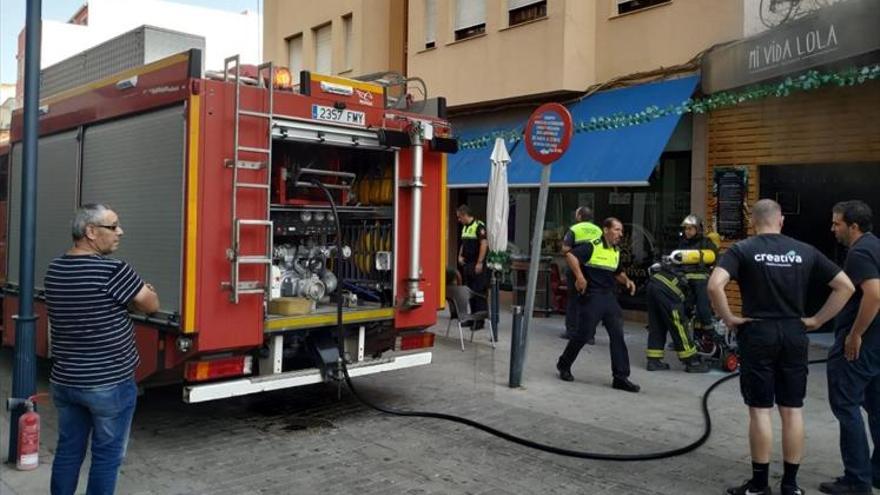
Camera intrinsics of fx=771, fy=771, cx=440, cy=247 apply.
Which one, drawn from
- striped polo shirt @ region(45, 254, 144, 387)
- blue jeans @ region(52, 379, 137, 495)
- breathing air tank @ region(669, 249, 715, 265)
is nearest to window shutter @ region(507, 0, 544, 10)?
breathing air tank @ region(669, 249, 715, 265)

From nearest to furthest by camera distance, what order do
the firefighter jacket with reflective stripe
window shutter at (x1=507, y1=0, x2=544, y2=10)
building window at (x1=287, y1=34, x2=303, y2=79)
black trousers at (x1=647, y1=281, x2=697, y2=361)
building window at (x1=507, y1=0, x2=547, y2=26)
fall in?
black trousers at (x1=647, y1=281, x2=697, y2=361)
the firefighter jacket with reflective stripe
building window at (x1=507, y1=0, x2=547, y2=26)
window shutter at (x1=507, y1=0, x2=544, y2=10)
building window at (x1=287, y1=34, x2=303, y2=79)

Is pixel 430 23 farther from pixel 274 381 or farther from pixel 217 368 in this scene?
pixel 217 368

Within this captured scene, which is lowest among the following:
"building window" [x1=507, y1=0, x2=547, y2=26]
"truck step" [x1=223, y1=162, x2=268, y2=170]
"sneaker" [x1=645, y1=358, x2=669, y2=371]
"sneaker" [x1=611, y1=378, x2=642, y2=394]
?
"sneaker" [x1=611, y1=378, x2=642, y2=394]

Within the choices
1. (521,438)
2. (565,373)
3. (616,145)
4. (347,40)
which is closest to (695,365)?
(565,373)

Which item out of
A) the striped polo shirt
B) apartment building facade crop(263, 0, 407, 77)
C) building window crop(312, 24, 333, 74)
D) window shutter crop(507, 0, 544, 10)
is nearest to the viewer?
the striped polo shirt

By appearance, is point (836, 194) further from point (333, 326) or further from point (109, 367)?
point (109, 367)

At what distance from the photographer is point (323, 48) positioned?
62.6 feet

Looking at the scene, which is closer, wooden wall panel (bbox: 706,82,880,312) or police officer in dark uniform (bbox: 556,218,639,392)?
police officer in dark uniform (bbox: 556,218,639,392)

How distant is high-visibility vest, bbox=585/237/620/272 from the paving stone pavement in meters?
1.21

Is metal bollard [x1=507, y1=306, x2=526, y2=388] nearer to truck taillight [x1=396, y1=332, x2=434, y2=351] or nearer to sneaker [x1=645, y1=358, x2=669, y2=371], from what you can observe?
truck taillight [x1=396, y1=332, x2=434, y2=351]

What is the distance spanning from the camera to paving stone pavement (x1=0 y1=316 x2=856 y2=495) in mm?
4891

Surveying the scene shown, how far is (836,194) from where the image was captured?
1009 centimetres

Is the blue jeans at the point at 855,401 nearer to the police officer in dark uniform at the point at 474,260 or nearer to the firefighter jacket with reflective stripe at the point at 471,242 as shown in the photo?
the police officer in dark uniform at the point at 474,260

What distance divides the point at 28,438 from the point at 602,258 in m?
5.21
